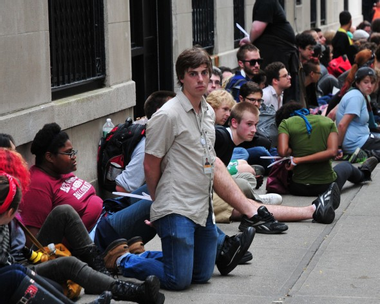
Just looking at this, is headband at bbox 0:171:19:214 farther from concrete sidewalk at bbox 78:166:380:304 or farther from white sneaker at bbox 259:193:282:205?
white sneaker at bbox 259:193:282:205

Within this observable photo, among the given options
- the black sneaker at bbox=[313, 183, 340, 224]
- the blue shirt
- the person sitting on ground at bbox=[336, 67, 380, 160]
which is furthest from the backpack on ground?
the black sneaker at bbox=[313, 183, 340, 224]

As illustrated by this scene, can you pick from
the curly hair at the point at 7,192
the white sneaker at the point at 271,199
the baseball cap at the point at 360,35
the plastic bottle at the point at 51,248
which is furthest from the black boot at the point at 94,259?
the baseball cap at the point at 360,35

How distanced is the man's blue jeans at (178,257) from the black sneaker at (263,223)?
4.73 ft

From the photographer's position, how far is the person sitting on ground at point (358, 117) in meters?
11.1

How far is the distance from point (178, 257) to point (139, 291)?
1.56 ft

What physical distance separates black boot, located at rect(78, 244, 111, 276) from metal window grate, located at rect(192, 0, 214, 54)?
7.96m

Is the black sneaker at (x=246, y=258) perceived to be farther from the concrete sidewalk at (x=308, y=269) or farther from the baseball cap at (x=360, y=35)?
the baseball cap at (x=360, y=35)

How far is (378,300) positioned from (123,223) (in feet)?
6.24

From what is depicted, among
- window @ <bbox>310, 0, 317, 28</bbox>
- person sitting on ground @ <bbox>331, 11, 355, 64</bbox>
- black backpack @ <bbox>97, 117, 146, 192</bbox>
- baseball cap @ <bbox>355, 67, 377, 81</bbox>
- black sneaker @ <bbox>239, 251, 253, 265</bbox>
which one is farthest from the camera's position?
window @ <bbox>310, 0, 317, 28</bbox>

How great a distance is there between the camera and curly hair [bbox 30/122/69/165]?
6703 millimetres

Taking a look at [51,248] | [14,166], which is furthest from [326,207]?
[14,166]

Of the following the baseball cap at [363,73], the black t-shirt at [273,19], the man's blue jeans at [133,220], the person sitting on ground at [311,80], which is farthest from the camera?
the person sitting on ground at [311,80]

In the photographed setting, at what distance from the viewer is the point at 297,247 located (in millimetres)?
7539

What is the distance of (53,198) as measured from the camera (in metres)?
6.68
